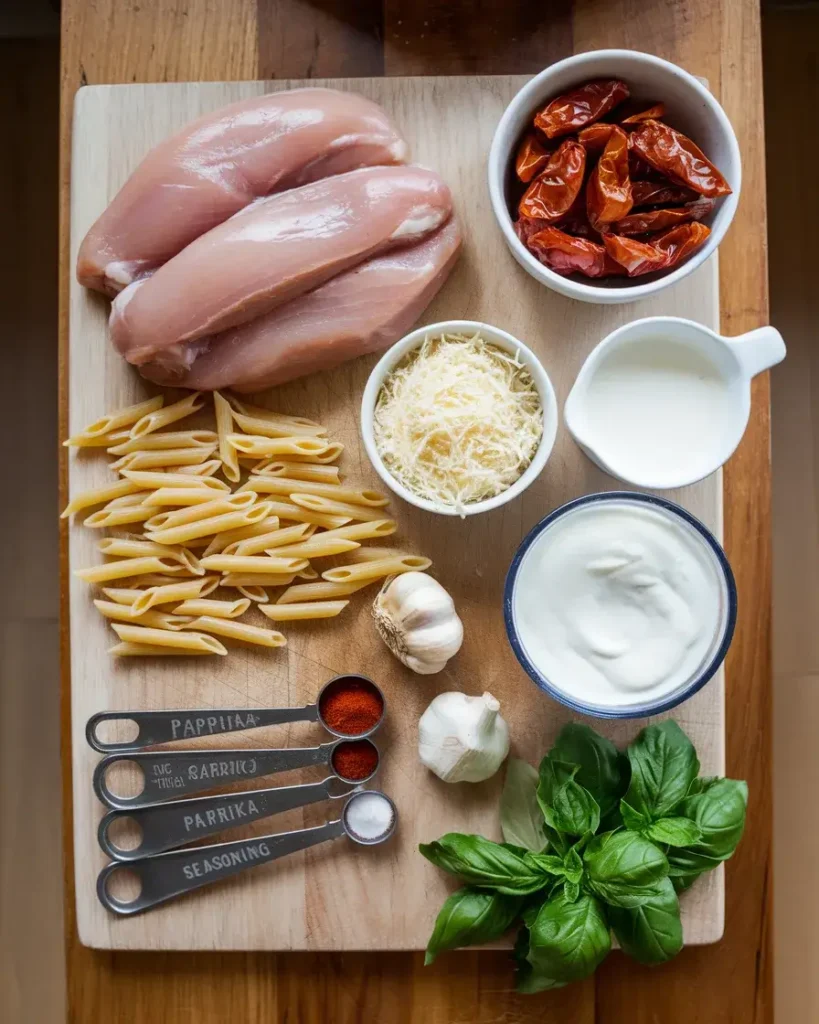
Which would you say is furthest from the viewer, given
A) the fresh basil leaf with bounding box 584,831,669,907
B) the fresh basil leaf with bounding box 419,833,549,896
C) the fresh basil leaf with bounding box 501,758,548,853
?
the fresh basil leaf with bounding box 501,758,548,853

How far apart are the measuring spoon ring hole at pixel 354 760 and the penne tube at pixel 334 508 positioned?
375 mm

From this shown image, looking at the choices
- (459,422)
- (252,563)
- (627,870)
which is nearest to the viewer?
(627,870)

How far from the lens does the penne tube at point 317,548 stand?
154 cm

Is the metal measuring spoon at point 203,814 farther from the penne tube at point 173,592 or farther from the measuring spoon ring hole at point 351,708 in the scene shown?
the penne tube at point 173,592

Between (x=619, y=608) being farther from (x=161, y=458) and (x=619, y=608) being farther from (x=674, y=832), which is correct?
(x=161, y=458)

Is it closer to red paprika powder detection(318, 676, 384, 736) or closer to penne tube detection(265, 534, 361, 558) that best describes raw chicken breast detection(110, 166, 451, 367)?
penne tube detection(265, 534, 361, 558)

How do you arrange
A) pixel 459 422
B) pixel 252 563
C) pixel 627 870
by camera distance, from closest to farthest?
1. pixel 627 870
2. pixel 459 422
3. pixel 252 563

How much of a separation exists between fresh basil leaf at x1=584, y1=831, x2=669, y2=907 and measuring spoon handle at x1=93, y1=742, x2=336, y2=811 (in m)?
0.48

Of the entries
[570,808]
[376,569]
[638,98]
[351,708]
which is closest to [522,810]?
[570,808]

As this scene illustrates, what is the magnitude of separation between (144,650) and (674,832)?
0.91 meters

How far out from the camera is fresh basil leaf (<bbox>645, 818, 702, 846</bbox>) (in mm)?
1381

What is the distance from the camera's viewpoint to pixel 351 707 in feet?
5.08

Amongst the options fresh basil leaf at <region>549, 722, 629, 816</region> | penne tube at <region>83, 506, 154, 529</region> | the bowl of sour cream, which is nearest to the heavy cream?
the bowl of sour cream

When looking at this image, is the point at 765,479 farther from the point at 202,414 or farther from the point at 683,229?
the point at 202,414
